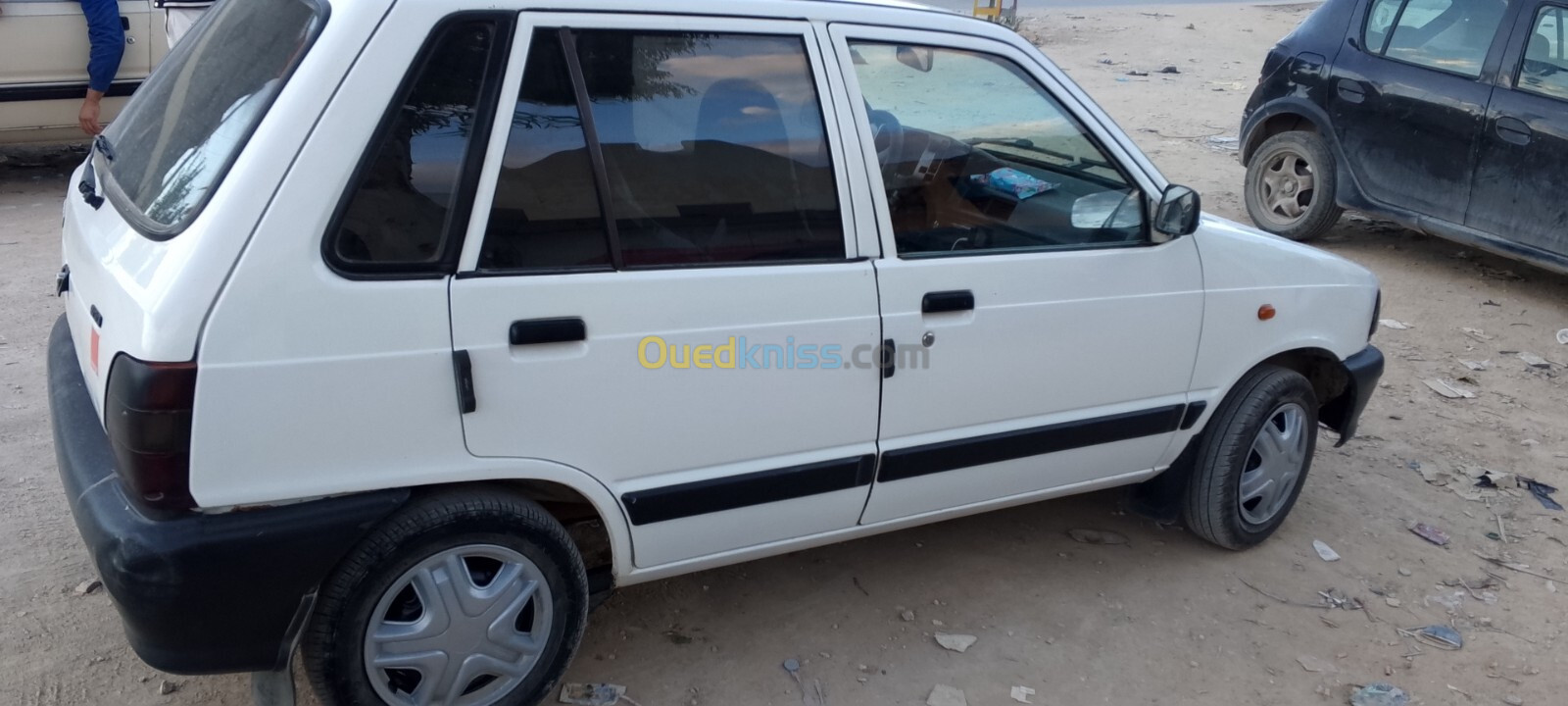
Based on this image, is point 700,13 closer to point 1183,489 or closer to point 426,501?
point 426,501

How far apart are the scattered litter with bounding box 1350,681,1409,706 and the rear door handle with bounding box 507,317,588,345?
2400 mm

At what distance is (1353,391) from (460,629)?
3.13 m

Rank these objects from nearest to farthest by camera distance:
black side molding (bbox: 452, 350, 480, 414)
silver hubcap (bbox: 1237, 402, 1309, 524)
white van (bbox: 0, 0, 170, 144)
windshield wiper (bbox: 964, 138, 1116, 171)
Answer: black side molding (bbox: 452, 350, 480, 414) < windshield wiper (bbox: 964, 138, 1116, 171) < silver hubcap (bbox: 1237, 402, 1309, 524) < white van (bbox: 0, 0, 170, 144)

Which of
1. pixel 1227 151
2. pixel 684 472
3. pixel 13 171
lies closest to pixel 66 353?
pixel 684 472

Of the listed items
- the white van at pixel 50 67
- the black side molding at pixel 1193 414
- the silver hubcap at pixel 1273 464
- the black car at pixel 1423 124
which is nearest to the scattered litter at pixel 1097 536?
the silver hubcap at pixel 1273 464

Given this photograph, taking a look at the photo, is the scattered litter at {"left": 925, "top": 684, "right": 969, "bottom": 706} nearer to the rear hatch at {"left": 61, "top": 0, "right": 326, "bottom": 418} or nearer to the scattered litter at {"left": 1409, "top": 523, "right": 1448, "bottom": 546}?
the rear hatch at {"left": 61, "top": 0, "right": 326, "bottom": 418}

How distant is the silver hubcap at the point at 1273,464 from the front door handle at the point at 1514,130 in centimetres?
344

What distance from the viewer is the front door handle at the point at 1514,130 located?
6281mm

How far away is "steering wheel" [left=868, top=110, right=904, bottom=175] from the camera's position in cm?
306

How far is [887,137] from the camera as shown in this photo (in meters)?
3.14

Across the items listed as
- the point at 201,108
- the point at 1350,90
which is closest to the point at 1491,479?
the point at 1350,90

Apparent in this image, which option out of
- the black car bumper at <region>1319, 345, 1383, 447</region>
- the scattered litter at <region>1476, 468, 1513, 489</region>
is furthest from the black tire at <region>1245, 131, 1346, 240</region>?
the black car bumper at <region>1319, 345, 1383, 447</region>

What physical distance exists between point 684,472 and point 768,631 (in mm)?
830

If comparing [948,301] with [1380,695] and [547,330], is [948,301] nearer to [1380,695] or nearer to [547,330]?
[547,330]
